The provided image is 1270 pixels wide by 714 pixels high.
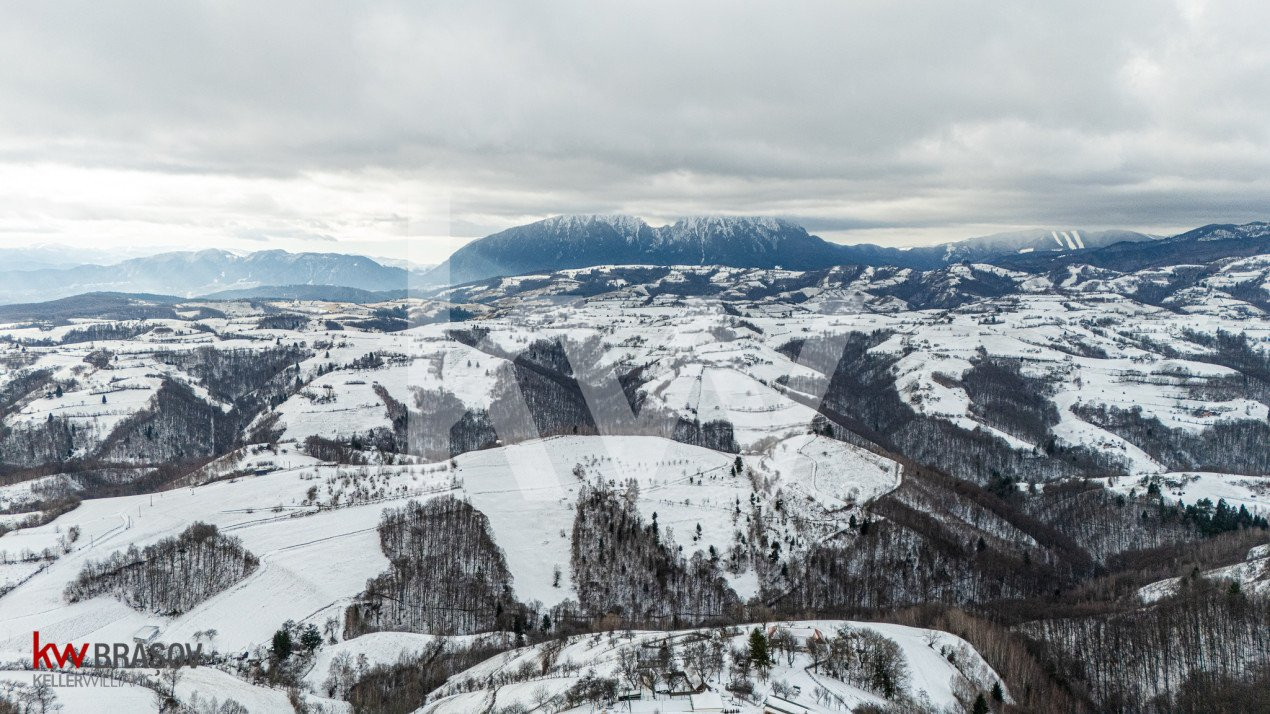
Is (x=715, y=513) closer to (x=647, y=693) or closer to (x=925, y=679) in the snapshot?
(x=925, y=679)

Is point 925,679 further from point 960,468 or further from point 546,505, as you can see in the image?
point 960,468

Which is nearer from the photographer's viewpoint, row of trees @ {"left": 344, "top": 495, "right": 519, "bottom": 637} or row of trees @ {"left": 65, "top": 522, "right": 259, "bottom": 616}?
row of trees @ {"left": 65, "top": 522, "right": 259, "bottom": 616}

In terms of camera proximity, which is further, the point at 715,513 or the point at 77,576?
the point at 715,513

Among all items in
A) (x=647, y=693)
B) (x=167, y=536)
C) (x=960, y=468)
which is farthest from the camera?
(x=960, y=468)

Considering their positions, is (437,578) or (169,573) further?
(437,578)

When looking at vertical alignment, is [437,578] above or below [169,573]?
below

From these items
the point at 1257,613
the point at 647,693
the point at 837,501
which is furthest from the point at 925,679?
the point at 837,501

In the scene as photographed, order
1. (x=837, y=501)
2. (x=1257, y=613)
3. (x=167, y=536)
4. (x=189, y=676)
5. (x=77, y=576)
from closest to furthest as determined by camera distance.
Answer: (x=189, y=676)
(x=1257, y=613)
(x=77, y=576)
(x=167, y=536)
(x=837, y=501)

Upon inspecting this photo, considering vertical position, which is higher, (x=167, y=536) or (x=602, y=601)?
(x=167, y=536)

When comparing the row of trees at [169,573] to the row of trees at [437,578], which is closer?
the row of trees at [169,573]
